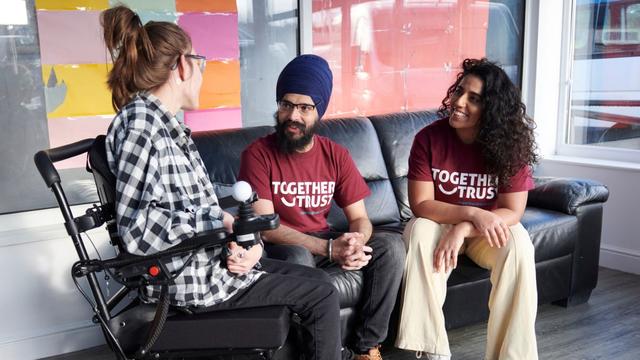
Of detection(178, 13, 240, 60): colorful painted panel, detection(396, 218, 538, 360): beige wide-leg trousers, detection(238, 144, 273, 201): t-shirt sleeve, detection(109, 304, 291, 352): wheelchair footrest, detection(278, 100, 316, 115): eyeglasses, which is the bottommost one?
detection(396, 218, 538, 360): beige wide-leg trousers

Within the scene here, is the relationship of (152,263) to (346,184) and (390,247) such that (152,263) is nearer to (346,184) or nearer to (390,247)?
(390,247)

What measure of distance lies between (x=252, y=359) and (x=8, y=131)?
5.52 feet

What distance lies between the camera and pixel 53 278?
2803 millimetres

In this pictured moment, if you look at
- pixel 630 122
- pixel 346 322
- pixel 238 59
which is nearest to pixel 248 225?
pixel 346 322

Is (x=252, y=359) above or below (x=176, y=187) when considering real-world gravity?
below

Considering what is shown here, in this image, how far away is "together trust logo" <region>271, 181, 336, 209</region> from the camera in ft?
8.36

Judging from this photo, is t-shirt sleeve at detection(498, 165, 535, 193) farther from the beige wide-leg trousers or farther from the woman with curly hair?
the beige wide-leg trousers

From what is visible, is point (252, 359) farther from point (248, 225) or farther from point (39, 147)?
point (39, 147)

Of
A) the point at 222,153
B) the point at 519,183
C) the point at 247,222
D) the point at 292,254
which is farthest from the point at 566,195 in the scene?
the point at 247,222

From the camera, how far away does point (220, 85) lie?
10.8 feet

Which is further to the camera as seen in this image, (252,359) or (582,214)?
(582,214)

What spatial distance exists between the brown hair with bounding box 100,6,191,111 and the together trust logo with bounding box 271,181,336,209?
877 mm

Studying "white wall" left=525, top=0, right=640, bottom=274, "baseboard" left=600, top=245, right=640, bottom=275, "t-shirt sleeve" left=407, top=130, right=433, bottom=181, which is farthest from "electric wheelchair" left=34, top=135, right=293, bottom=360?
"baseboard" left=600, top=245, right=640, bottom=275

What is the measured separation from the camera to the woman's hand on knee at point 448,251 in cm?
244
